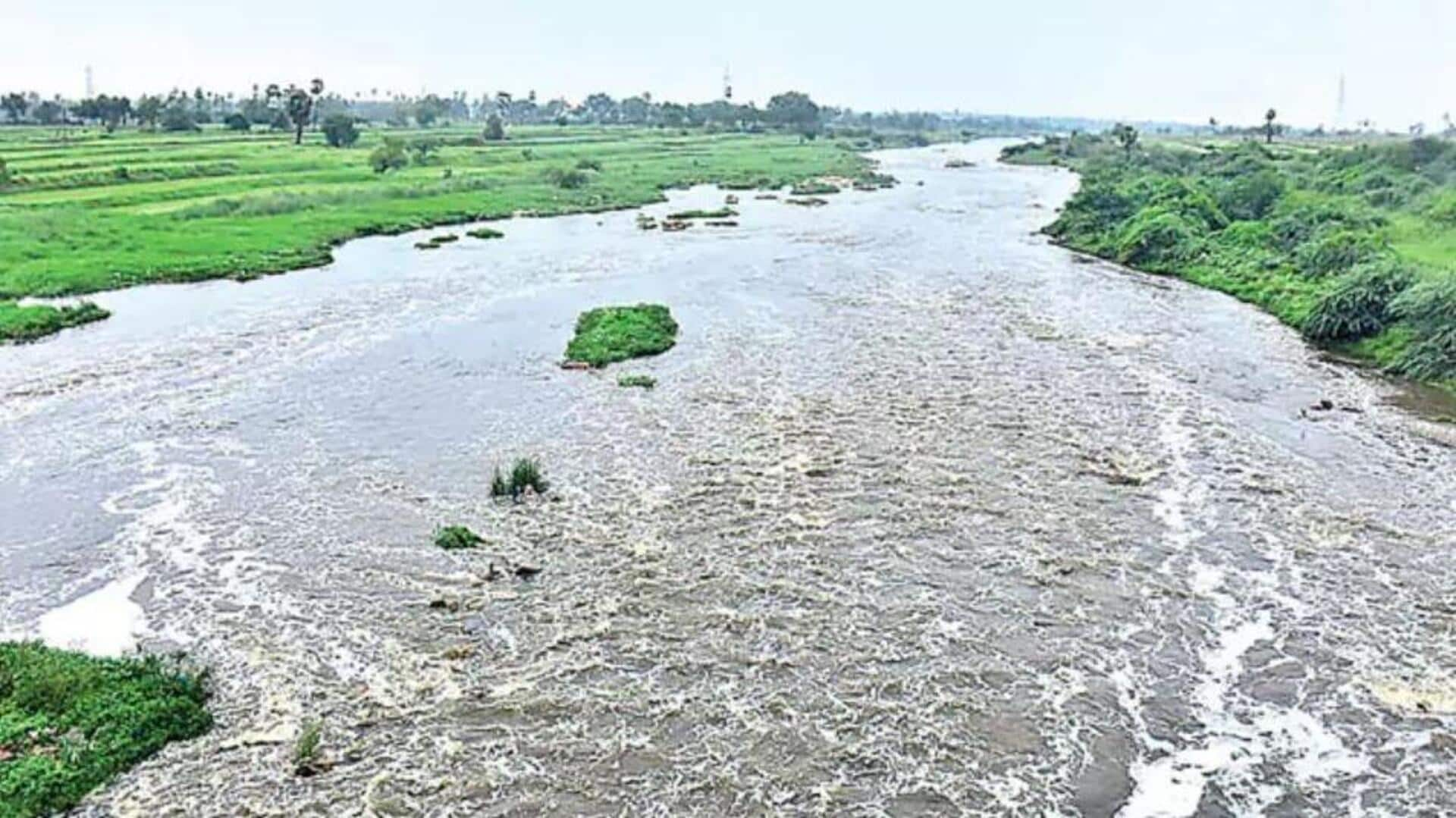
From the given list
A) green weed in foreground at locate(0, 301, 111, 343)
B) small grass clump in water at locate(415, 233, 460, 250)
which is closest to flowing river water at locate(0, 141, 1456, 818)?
green weed in foreground at locate(0, 301, 111, 343)

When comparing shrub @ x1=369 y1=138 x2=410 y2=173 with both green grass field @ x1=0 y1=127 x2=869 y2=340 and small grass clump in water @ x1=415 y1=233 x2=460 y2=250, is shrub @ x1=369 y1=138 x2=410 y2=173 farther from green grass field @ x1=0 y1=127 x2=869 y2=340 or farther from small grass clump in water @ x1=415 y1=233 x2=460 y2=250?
small grass clump in water @ x1=415 y1=233 x2=460 y2=250

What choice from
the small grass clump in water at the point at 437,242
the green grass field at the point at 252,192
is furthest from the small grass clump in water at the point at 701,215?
the small grass clump in water at the point at 437,242

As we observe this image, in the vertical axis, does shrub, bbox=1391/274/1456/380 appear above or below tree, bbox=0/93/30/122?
below

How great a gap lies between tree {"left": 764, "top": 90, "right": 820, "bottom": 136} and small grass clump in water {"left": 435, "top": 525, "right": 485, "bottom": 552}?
171 meters

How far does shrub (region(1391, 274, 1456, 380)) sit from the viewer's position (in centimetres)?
3078

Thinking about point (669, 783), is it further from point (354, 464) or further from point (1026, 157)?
point (1026, 157)

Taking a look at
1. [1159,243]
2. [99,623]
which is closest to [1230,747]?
[99,623]

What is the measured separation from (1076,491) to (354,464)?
1340 centimetres

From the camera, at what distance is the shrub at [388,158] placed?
80312mm

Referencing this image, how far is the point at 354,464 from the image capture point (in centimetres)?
2277

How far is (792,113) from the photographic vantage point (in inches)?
7382

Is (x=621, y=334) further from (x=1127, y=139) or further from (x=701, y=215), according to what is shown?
(x=1127, y=139)

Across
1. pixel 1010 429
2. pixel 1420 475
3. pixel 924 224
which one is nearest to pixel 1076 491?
pixel 1010 429

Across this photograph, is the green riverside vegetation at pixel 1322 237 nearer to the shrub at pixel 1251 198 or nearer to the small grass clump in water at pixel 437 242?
the shrub at pixel 1251 198
